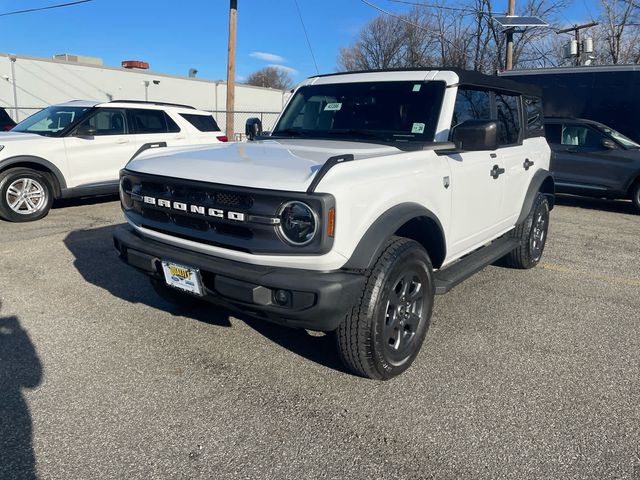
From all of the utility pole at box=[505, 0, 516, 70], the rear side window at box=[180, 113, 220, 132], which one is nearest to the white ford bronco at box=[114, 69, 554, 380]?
the rear side window at box=[180, 113, 220, 132]

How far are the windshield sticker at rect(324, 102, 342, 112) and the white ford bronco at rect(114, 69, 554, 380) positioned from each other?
12 millimetres

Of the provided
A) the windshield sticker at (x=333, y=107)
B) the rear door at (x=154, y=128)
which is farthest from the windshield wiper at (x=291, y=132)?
the rear door at (x=154, y=128)

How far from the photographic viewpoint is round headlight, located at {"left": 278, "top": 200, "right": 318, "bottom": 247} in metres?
2.54

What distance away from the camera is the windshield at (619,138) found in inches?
377

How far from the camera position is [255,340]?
3.62 metres

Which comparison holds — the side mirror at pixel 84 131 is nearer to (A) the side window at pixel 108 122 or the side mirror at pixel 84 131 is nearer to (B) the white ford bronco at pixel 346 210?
(A) the side window at pixel 108 122

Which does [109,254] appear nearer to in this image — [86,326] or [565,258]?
[86,326]

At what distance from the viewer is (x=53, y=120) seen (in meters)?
8.18

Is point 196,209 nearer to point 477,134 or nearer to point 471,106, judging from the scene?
point 477,134

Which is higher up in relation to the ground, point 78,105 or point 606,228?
point 78,105

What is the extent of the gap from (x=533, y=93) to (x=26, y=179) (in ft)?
22.7

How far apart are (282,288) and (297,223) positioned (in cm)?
34

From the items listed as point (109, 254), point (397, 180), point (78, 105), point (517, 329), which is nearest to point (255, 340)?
point (397, 180)

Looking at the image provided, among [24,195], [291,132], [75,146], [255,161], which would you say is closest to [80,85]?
[75,146]
